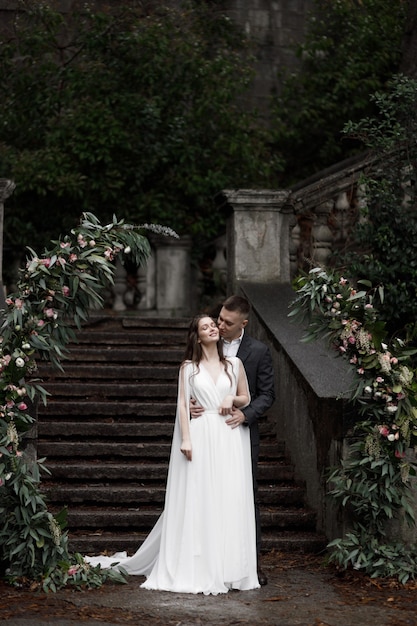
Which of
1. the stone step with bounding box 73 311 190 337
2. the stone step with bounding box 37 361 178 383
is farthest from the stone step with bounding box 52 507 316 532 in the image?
the stone step with bounding box 73 311 190 337

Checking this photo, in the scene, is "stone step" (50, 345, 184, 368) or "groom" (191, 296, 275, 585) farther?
"stone step" (50, 345, 184, 368)

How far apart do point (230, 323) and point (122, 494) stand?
1699 mm

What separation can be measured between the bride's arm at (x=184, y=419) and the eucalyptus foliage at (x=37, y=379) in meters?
0.72

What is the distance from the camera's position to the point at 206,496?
7074 millimetres

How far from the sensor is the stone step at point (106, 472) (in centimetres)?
850

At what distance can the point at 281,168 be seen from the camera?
14.6 metres

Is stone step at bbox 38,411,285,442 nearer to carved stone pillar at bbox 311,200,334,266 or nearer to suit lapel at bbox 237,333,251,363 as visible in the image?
suit lapel at bbox 237,333,251,363

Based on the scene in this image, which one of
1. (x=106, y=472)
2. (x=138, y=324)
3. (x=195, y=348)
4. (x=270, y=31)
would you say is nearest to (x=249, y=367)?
(x=195, y=348)

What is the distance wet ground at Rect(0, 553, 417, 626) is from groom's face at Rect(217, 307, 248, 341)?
1.55 metres

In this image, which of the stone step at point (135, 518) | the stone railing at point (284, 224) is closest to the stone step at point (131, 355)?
the stone railing at point (284, 224)

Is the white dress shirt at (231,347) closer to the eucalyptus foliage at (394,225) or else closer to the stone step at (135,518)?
the stone step at (135,518)

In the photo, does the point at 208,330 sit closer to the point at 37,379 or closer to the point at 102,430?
the point at 37,379

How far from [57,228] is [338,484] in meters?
7.61

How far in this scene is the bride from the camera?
275 inches
